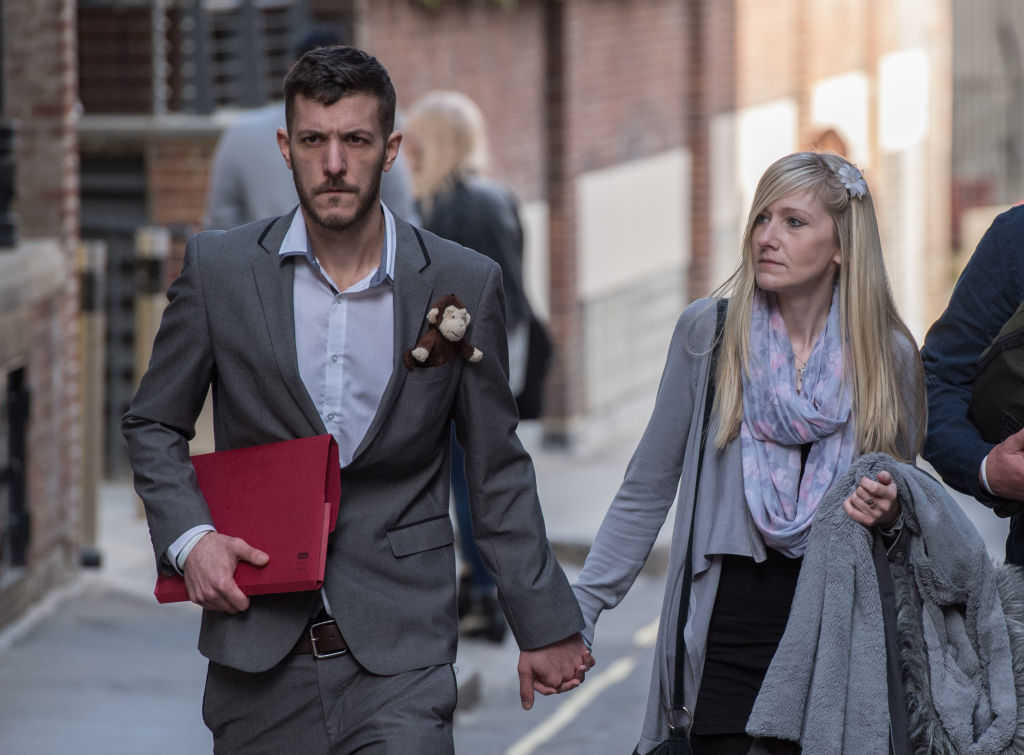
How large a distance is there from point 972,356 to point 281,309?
1.45 meters

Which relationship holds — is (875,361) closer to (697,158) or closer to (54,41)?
(54,41)

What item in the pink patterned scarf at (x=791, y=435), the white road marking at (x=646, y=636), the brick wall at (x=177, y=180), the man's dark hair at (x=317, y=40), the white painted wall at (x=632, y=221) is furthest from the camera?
the white painted wall at (x=632, y=221)

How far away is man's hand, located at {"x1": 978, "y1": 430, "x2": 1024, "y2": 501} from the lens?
425 cm

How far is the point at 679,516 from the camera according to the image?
178 inches

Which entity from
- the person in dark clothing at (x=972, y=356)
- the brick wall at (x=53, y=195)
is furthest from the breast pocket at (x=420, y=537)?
the brick wall at (x=53, y=195)

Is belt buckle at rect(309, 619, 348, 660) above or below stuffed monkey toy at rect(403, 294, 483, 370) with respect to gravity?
below

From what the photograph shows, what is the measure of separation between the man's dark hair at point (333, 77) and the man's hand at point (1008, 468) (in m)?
1.37

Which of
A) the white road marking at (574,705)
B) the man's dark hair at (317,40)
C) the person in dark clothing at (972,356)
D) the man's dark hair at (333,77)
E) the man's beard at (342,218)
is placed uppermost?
the man's dark hair at (317,40)

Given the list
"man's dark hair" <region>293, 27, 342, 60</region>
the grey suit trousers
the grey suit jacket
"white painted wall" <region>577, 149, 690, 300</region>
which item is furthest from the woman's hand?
"white painted wall" <region>577, 149, 690, 300</region>

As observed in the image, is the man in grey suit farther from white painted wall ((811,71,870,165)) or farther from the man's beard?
white painted wall ((811,71,870,165))

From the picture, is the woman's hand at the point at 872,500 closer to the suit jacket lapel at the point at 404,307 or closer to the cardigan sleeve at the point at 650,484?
the cardigan sleeve at the point at 650,484

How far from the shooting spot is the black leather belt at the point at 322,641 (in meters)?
4.17

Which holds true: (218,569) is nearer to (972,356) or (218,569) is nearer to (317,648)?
(317,648)

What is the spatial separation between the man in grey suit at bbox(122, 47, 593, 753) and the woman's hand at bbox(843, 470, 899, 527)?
0.79m
